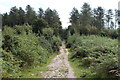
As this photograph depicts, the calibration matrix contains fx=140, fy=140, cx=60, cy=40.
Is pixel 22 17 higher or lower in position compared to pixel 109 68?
higher

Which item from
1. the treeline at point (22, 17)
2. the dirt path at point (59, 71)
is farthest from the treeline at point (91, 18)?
the dirt path at point (59, 71)

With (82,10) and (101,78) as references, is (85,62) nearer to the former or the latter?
(101,78)

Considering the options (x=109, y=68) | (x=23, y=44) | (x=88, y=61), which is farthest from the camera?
(x=88, y=61)

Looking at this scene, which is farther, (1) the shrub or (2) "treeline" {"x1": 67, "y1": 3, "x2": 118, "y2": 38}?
(2) "treeline" {"x1": 67, "y1": 3, "x2": 118, "y2": 38}

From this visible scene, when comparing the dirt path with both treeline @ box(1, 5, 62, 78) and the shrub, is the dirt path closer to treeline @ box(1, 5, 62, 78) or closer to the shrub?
treeline @ box(1, 5, 62, 78)

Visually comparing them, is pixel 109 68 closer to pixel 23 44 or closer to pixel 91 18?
pixel 23 44

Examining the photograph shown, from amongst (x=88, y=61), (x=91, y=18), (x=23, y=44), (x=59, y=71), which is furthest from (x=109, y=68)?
(x=91, y=18)

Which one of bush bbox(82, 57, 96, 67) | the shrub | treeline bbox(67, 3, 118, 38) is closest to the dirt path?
bush bbox(82, 57, 96, 67)

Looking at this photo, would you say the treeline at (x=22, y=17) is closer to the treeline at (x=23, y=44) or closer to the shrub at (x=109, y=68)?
the treeline at (x=23, y=44)

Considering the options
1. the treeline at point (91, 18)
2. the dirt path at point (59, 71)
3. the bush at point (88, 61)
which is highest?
the treeline at point (91, 18)

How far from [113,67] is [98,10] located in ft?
142

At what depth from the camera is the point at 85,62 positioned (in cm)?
986

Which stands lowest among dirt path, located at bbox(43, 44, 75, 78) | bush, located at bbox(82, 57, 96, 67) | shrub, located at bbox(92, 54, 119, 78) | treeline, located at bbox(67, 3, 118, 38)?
dirt path, located at bbox(43, 44, 75, 78)

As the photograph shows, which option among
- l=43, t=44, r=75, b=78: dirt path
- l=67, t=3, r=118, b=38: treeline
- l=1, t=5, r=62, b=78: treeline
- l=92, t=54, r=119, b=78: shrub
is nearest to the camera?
l=92, t=54, r=119, b=78: shrub
